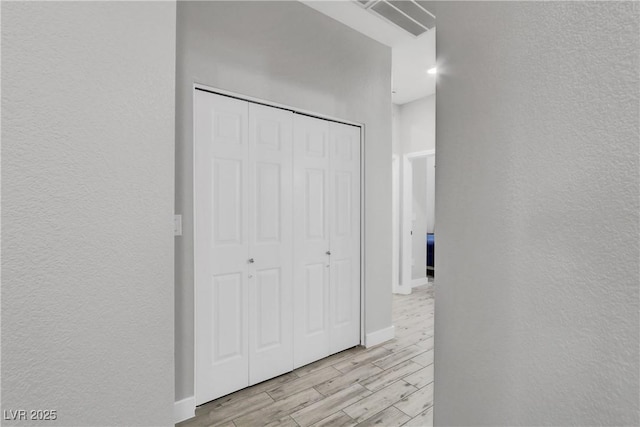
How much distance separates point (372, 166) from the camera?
292 centimetres

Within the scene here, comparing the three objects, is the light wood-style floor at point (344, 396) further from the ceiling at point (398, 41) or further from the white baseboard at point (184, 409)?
the ceiling at point (398, 41)

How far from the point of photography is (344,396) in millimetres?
2057

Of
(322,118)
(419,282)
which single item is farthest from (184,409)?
(419,282)

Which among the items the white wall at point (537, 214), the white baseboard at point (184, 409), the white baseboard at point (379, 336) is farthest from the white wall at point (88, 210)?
the white baseboard at point (379, 336)

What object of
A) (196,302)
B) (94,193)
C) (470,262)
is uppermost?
(94,193)

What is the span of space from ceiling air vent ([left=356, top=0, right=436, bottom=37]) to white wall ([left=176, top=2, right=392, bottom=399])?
1.07ft

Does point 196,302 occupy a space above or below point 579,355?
below

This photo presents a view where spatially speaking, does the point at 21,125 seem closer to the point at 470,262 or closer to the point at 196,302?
the point at 470,262

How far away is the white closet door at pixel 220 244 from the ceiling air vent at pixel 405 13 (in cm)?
144

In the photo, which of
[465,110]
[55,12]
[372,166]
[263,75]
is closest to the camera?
[55,12]

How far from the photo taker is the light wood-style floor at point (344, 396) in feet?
5.98

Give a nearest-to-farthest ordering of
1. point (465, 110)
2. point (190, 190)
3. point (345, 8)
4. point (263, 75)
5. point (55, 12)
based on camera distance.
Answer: point (55, 12) < point (465, 110) < point (190, 190) < point (263, 75) < point (345, 8)

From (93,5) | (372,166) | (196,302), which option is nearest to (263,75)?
(372,166)

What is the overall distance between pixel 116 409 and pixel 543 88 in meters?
1.38
